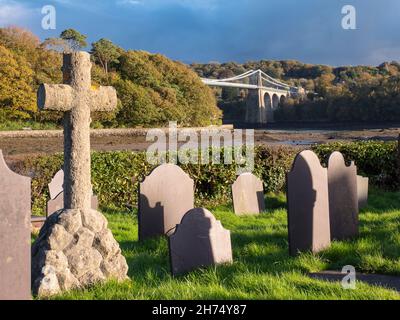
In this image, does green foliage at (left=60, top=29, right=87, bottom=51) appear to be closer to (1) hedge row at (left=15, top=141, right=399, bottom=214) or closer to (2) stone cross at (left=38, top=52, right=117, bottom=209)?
(1) hedge row at (left=15, top=141, right=399, bottom=214)

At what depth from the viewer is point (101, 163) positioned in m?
10.8

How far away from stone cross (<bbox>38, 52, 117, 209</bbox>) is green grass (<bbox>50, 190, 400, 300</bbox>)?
35.2 inches

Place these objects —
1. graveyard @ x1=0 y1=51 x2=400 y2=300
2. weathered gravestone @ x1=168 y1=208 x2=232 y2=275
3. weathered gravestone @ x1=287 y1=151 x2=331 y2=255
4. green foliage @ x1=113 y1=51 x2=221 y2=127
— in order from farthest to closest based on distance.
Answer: green foliage @ x1=113 y1=51 x2=221 y2=127 → weathered gravestone @ x1=287 y1=151 x2=331 y2=255 → weathered gravestone @ x1=168 y1=208 x2=232 y2=275 → graveyard @ x1=0 y1=51 x2=400 y2=300

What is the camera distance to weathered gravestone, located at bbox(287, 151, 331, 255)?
6141 millimetres

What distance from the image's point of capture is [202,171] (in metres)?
11.6

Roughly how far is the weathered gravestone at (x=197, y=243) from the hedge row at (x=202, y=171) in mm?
5064

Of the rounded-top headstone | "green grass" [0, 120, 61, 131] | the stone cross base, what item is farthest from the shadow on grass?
"green grass" [0, 120, 61, 131]

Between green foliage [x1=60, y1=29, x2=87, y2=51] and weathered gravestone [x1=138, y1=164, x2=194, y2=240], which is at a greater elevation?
green foliage [x1=60, y1=29, x2=87, y2=51]

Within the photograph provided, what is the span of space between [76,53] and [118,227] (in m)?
4.11

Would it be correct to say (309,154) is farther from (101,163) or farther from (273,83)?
(273,83)

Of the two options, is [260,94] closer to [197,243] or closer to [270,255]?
[270,255]

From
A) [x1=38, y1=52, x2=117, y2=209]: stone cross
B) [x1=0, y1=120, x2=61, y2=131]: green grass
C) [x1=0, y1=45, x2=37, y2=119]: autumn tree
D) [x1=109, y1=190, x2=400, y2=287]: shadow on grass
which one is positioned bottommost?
[x1=109, y1=190, x2=400, y2=287]: shadow on grass

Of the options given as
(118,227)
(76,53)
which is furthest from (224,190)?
(76,53)

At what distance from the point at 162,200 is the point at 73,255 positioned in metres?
2.66
